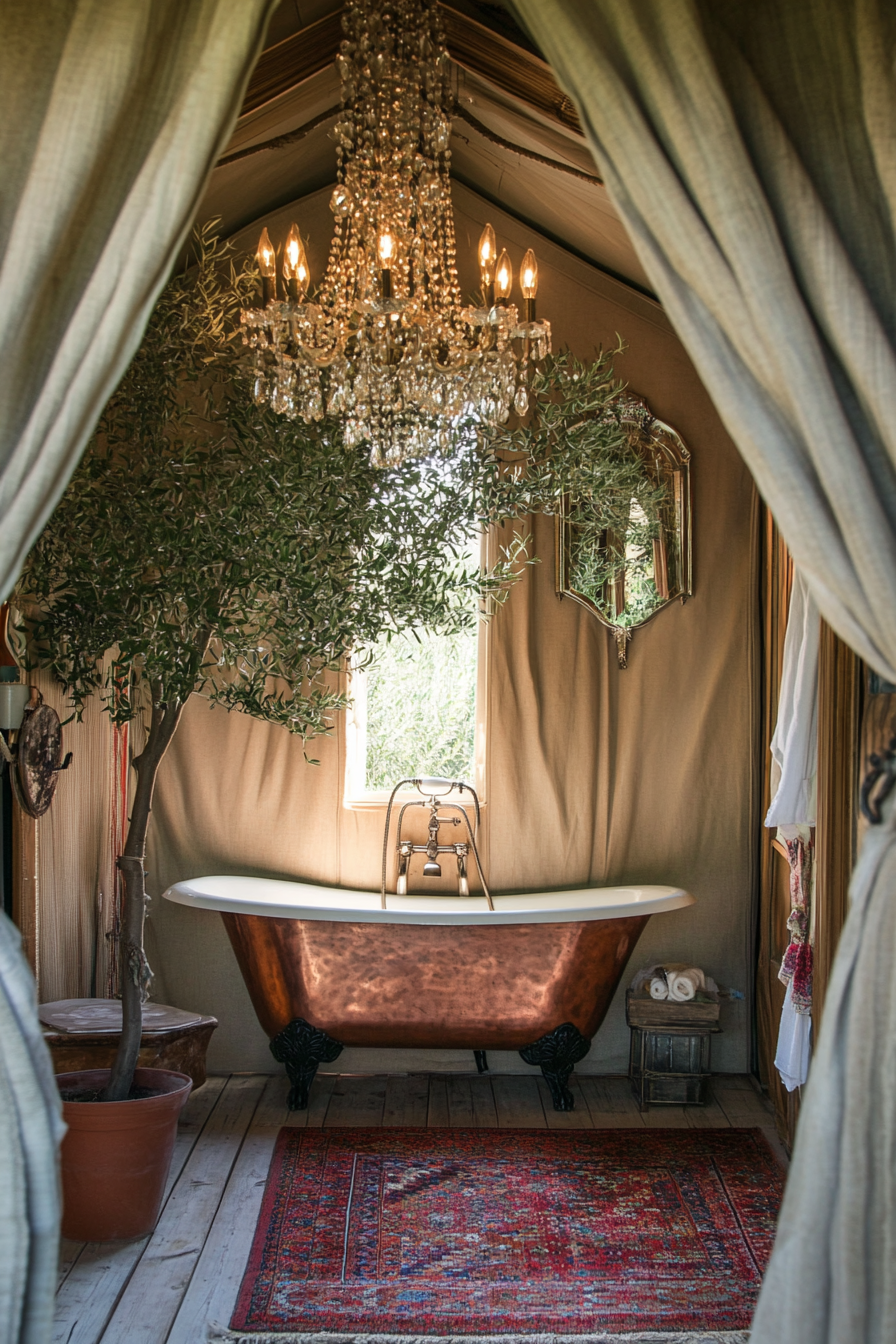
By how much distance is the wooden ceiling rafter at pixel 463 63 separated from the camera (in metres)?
2.69

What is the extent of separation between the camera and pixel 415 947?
12.2 feet

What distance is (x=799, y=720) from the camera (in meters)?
3.01

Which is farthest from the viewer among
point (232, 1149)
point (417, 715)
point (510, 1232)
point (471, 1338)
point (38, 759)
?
point (417, 715)

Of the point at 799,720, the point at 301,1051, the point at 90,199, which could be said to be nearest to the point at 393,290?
the point at 90,199

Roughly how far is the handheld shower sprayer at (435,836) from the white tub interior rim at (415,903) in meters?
0.07

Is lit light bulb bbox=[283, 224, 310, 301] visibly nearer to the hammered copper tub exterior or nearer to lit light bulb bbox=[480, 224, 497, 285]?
lit light bulb bbox=[480, 224, 497, 285]

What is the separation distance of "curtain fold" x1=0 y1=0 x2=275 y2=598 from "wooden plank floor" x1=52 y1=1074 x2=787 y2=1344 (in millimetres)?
1830

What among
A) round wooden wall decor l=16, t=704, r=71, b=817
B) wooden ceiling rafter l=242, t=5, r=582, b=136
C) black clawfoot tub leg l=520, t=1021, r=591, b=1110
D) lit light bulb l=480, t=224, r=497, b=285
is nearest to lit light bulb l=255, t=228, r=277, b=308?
wooden ceiling rafter l=242, t=5, r=582, b=136

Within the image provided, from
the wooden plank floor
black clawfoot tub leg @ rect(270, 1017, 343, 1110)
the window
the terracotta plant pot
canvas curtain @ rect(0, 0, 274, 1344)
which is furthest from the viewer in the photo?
the window

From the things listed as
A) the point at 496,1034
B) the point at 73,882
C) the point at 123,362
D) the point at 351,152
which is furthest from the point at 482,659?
the point at 123,362

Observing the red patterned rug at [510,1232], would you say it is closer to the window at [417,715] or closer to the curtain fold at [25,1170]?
the curtain fold at [25,1170]

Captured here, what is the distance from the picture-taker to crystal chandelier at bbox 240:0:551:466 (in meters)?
2.55

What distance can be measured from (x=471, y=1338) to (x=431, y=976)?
133 centimetres

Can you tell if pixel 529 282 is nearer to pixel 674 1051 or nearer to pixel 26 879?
pixel 26 879
